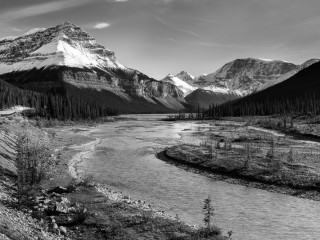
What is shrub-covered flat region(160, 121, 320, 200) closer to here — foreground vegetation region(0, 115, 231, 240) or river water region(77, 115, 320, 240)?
river water region(77, 115, 320, 240)

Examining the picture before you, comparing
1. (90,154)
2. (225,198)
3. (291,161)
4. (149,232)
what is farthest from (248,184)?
(90,154)

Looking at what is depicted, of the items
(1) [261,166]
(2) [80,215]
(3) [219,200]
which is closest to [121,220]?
(2) [80,215]

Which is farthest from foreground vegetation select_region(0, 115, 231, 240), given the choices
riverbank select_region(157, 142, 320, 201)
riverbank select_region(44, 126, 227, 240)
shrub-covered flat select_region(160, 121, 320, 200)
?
shrub-covered flat select_region(160, 121, 320, 200)

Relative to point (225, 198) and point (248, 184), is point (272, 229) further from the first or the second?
point (248, 184)

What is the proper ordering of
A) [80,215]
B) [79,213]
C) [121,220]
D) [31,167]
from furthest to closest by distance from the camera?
[31,167] → [121,220] → [79,213] → [80,215]

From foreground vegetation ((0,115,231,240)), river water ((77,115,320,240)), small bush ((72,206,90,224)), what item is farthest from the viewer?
river water ((77,115,320,240))

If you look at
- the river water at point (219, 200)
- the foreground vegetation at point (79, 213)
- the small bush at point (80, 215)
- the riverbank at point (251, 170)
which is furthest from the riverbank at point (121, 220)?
the riverbank at point (251, 170)

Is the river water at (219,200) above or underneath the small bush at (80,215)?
underneath

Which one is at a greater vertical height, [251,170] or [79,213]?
[79,213]

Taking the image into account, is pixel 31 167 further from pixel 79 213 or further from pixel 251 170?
pixel 251 170

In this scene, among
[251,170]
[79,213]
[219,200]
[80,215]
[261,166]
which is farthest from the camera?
[261,166]

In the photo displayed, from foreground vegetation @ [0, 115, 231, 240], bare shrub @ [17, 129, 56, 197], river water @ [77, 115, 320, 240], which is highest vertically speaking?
bare shrub @ [17, 129, 56, 197]

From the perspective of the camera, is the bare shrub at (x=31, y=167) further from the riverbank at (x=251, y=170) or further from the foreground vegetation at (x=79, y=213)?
the riverbank at (x=251, y=170)

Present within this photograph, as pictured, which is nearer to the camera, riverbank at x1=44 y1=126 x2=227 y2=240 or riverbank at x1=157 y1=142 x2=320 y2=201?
riverbank at x1=44 y1=126 x2=227 y2=240
